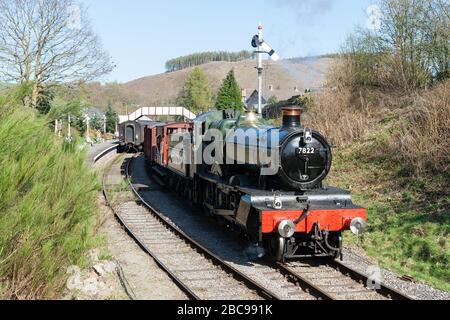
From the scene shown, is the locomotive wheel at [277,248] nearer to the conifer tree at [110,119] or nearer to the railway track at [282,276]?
the railway track at [282,276]

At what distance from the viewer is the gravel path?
8508mm

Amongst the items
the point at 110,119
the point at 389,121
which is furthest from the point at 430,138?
the point at 110,119

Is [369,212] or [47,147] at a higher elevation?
[47,147]

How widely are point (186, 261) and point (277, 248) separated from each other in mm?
2047

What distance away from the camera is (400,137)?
16.9m

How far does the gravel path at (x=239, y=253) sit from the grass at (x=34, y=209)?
3590 millimetres

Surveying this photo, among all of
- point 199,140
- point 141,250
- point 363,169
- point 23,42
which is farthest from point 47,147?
point 23,42

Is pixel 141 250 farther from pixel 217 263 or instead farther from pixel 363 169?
pixel 363 169

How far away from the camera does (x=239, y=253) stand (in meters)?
11.0

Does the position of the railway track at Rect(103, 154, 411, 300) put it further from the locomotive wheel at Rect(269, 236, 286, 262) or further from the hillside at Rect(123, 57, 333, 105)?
the hillside at Rect(123, 57, 333, 105)

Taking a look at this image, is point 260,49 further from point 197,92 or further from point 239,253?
point 197,92

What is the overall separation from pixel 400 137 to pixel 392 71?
303 inches

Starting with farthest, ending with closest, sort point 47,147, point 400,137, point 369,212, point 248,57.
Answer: point 248,57 < point 400,137 < point 369,212 < point 47,147

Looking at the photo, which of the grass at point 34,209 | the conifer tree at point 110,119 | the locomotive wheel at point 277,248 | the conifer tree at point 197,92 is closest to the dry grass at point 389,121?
the locomotive wheel at point 277,248
